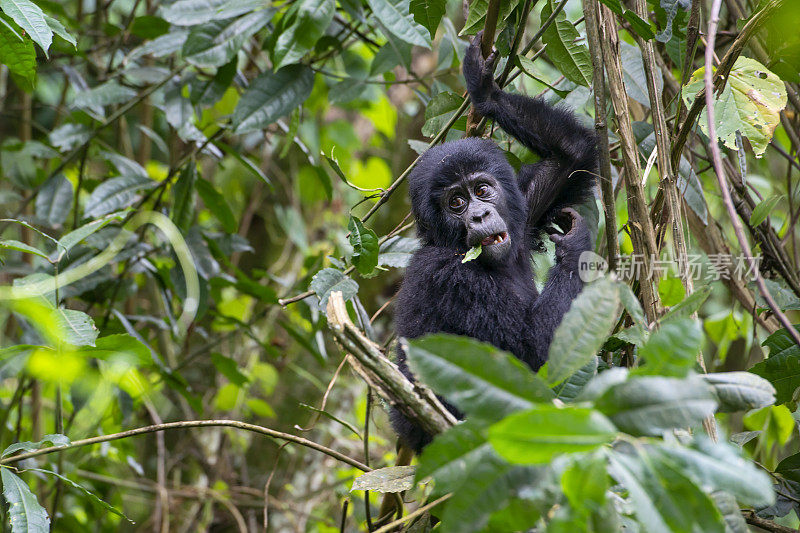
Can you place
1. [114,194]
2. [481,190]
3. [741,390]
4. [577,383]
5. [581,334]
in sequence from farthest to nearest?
[114,194] → [481,190] → [577,383] → [741,390] → [581,334]

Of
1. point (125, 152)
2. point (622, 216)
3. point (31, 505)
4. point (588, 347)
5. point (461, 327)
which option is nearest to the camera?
point (588, 347)

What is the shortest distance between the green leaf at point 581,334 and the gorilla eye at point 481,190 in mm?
1805

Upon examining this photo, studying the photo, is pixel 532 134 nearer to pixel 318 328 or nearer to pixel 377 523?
pixel 318 328

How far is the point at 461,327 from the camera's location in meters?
2.95

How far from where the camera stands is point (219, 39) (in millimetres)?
3539

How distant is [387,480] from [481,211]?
1276 millimetres

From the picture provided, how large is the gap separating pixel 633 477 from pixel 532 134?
223cm

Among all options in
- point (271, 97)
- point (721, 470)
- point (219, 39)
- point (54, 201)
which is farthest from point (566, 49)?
point (54, 201)

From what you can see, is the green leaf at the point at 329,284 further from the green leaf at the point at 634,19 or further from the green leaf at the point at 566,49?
the green leaf at the point at 634,19

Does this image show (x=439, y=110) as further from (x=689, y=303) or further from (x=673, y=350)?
(x=673, y=350)

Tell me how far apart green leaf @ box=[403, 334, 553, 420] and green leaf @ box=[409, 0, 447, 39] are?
1.92 meters

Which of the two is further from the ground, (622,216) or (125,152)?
(622,216)

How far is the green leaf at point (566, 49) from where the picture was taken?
2682 mm

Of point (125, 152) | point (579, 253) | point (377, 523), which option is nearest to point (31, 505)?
point (377, 523)
